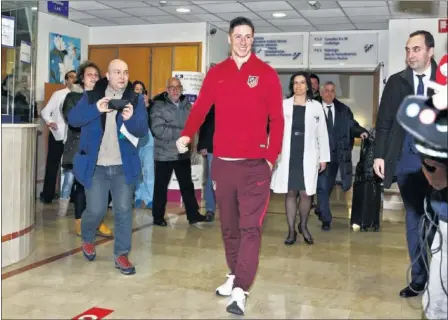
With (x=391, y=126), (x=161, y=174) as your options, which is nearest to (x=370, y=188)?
(x=161, y=174)

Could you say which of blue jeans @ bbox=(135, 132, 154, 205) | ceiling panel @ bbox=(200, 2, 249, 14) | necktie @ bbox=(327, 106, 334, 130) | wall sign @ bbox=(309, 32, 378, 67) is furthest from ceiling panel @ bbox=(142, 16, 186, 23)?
necktie @ bbox=(327, 106, 334, 130)

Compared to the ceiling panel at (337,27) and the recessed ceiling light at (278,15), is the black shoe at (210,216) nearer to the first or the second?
the recessed ceiling light at (278,15)

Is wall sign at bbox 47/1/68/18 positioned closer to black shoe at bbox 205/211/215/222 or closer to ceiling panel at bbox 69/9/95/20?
ceiling panel at bbox 69/9/95/20

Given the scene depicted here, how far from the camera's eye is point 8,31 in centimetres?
422

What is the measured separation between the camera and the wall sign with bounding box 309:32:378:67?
31.3 ft

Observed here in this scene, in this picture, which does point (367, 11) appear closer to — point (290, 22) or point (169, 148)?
point (290, 22)

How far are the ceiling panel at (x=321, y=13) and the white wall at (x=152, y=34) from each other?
1.75 metres

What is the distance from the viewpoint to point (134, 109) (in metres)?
3.90

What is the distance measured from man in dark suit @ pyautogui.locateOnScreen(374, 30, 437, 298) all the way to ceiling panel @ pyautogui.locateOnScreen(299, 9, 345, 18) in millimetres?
4968

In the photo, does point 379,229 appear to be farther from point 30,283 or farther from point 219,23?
point 219,23

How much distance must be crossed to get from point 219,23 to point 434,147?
7447 mm

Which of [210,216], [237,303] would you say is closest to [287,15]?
[210,216]

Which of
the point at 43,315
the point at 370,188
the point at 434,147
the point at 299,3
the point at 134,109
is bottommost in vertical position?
the point at 43,315

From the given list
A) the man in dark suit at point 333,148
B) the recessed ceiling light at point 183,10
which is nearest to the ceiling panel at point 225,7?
the recessed ceiling light at point 183,10
